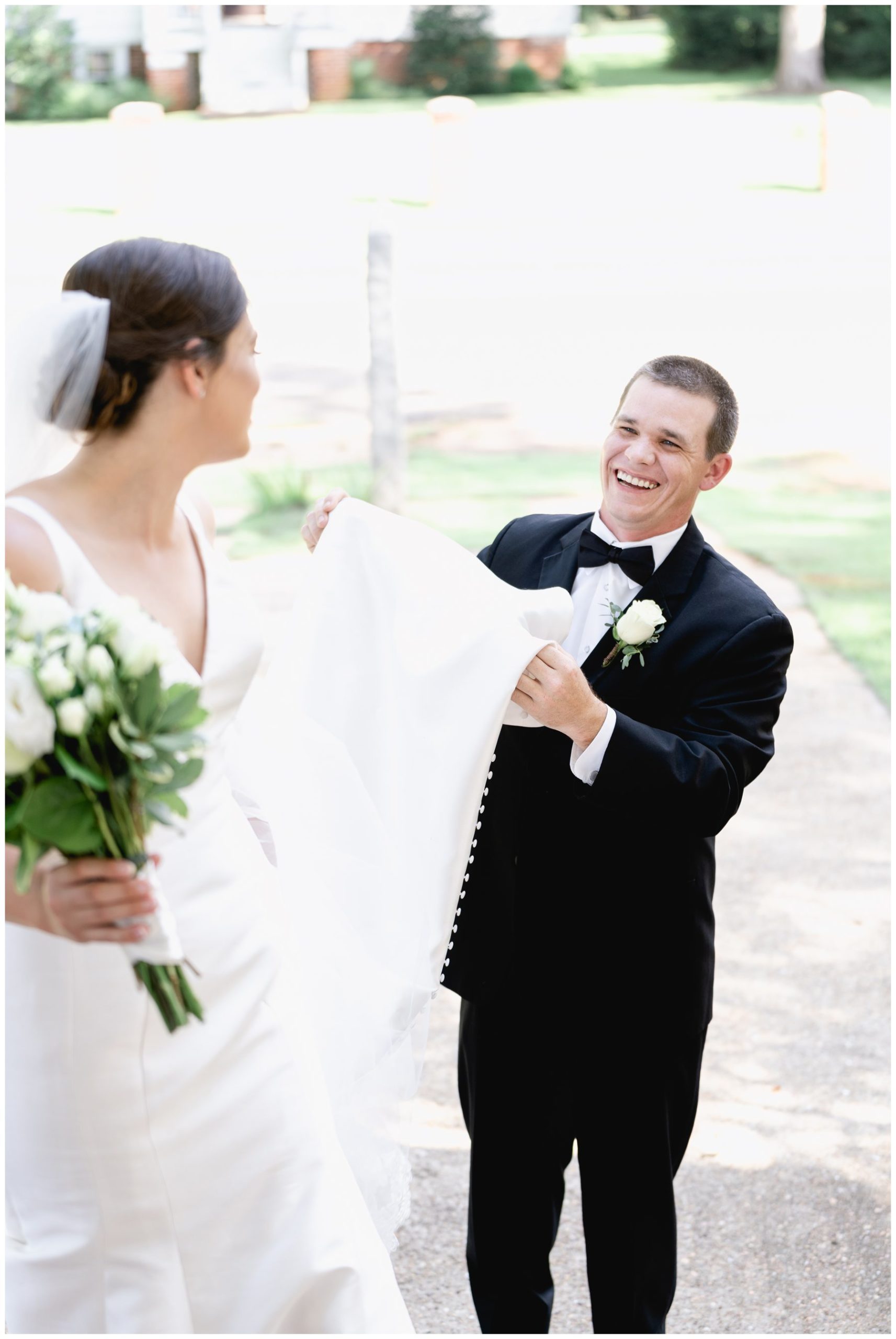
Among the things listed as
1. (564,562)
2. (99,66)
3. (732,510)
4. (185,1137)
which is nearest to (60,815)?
(185,1137)

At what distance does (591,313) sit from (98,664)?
61.5 feet

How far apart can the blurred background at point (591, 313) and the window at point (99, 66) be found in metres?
0.09

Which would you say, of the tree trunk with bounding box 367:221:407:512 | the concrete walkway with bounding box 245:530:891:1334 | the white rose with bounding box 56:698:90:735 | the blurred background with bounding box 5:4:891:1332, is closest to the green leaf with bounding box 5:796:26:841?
the white rose with bounding box 56:698:90:735

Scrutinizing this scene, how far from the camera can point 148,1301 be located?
2432 millimetres

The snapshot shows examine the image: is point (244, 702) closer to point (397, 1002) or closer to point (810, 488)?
point (397, 1002)

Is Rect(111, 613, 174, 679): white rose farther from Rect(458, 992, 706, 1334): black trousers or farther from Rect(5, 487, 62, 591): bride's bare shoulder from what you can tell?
Rect(458, 992, 706, 1334): black trousers

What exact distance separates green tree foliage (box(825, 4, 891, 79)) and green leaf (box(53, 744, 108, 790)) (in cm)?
3418

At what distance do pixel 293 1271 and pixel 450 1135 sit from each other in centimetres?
218

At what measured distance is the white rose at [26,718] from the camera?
1877 millimetres

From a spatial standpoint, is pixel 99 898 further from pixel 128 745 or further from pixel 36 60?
pixel 36 60

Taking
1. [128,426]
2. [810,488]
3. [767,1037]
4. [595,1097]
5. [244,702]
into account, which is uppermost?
[128,426]

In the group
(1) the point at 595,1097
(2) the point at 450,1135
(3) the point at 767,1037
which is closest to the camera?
(1) the point at 595,1097

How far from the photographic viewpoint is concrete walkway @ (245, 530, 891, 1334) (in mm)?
3840

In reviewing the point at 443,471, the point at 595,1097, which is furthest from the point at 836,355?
the point at 595,1097
